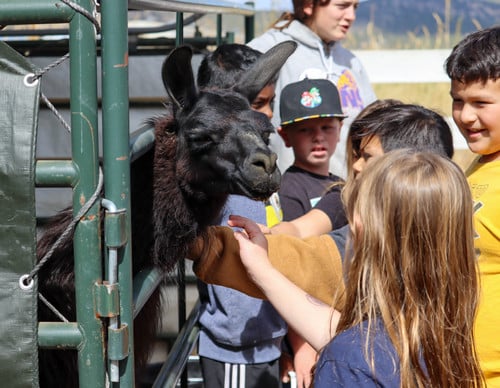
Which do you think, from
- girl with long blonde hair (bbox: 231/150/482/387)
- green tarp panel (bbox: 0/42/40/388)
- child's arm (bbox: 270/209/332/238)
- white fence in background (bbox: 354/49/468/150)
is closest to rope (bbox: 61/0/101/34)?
green tarp panel (bbox: 0/42/40/388)

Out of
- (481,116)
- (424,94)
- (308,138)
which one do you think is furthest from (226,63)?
(424,94)

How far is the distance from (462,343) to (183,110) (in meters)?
1.18

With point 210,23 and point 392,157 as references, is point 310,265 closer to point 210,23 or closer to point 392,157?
point 392,157

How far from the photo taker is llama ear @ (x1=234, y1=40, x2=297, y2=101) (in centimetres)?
262

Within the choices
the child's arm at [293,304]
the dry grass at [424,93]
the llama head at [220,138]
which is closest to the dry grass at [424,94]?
the dry grass at [424,93]

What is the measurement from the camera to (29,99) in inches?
67.1

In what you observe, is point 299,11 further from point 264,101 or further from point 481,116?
point 481,116

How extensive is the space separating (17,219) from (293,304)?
754mm

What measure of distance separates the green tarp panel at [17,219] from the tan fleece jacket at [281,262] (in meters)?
0.81

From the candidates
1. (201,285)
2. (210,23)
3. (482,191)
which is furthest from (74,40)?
(210,23)

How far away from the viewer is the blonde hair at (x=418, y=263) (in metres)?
1.74

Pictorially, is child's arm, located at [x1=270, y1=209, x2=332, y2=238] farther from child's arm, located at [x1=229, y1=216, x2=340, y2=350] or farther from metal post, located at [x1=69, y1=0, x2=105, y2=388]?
metal post, located at [x1=69, y1=0, x2=105, y2=388]

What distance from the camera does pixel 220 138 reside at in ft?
7.83

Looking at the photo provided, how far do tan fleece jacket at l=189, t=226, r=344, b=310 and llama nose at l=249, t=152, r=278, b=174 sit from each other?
0.85 ft
